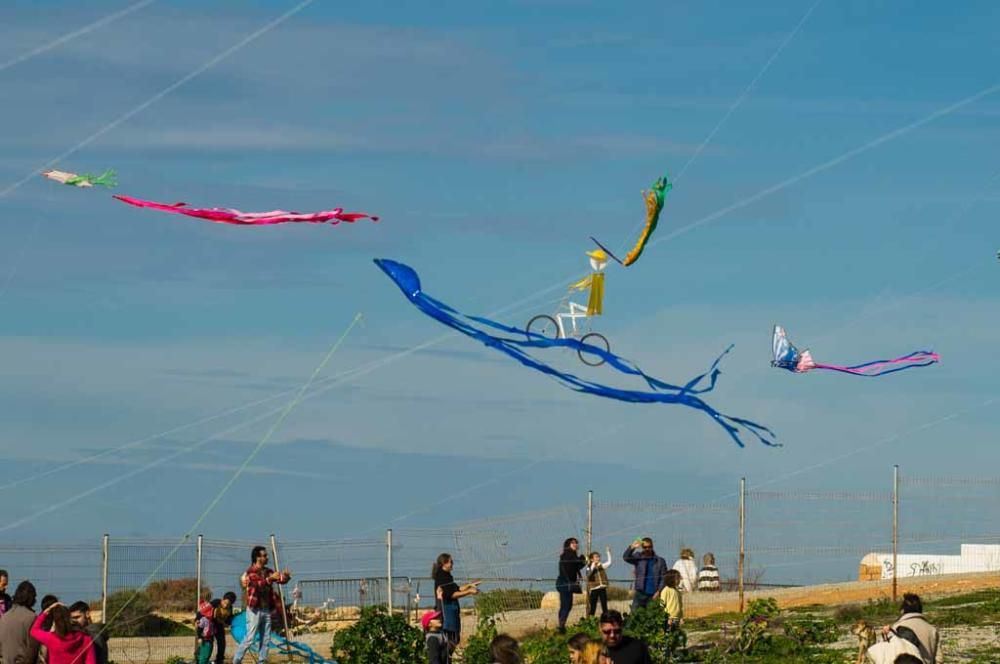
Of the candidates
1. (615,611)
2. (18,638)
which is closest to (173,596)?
(18,638)

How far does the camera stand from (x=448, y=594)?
19.2m

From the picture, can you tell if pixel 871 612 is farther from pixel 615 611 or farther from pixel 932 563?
pixel 615 611

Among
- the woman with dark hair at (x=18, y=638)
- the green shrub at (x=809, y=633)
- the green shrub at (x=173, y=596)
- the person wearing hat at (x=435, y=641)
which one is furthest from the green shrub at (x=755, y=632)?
the green shrub at (x=173, y=596)

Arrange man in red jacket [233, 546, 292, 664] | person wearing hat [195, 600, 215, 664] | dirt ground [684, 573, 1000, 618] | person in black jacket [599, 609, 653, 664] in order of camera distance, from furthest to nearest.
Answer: dirt ground [684, 573, 1000, 618] → person wearing hat [195, 600, 215, 664] → man in red jacket [233, 546, 292, 664] → person in black jacket [599, 609, 653, 664]

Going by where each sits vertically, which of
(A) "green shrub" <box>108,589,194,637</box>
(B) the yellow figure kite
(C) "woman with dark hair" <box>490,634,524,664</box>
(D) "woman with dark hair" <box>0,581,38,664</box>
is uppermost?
(B) the yellow figure kite

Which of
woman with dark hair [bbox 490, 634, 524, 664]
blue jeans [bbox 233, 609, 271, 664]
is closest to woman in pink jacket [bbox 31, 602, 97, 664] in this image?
woman with dark hair [bbox 490, 634, 524, 664]

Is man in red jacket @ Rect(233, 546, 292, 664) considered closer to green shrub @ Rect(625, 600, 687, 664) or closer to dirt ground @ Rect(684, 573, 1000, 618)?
green shrub @ Rect(625, 600, 687, 664)

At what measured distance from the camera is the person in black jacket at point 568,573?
2266cm

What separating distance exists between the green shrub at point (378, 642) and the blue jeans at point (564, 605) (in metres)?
3.40

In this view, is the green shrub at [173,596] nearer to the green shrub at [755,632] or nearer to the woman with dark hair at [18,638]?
the green shrub at [755,632]

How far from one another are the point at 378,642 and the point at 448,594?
97 centimetres

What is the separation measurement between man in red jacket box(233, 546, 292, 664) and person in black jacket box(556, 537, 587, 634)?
483 centimetres

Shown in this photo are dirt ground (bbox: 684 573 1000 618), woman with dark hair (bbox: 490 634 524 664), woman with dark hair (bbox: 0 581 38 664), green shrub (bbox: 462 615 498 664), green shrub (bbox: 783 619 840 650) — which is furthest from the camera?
dirt ground (bbox: 684 573 1000 618)

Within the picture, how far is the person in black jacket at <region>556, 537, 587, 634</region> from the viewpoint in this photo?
74.3 feet
